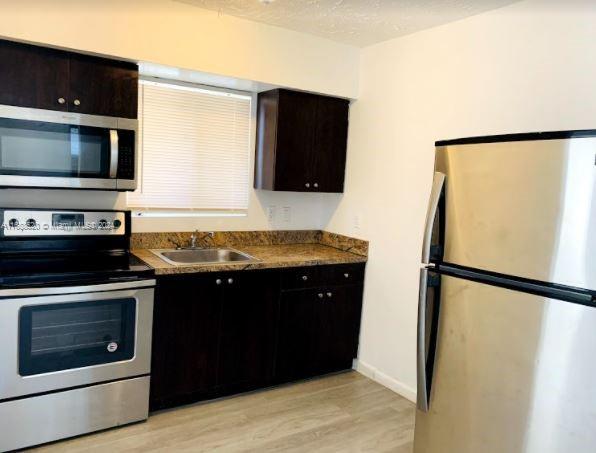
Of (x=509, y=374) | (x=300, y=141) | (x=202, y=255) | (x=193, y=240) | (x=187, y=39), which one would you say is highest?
(x=187, y=39)

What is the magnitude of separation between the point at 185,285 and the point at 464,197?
65.5 inches

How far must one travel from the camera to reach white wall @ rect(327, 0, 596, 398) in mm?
2359

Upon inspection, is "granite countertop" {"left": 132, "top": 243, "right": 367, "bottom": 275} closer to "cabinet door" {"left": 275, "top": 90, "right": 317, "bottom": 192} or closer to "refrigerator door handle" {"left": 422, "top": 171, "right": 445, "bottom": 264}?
"cabinet door" {"left": 275, "top": 90, "right": 317, "bottom": 192}

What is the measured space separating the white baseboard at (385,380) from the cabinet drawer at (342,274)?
649 mm

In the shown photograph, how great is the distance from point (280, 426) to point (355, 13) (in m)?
2.49

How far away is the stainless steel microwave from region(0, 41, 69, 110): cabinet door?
52 millimetres

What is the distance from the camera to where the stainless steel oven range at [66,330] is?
231 centimetres

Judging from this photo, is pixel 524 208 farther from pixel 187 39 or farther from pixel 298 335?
pixel 187 39

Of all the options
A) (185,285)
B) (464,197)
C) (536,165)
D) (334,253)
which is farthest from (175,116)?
(536,165)

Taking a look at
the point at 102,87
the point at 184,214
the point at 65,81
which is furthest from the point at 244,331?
the point at 65,81

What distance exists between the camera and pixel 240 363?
10.0 ft

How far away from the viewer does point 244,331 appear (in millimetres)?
3049

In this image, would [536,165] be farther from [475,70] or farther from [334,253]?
[334,253]

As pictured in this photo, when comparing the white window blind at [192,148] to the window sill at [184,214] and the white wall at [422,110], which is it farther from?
the white wall at [422,110]
